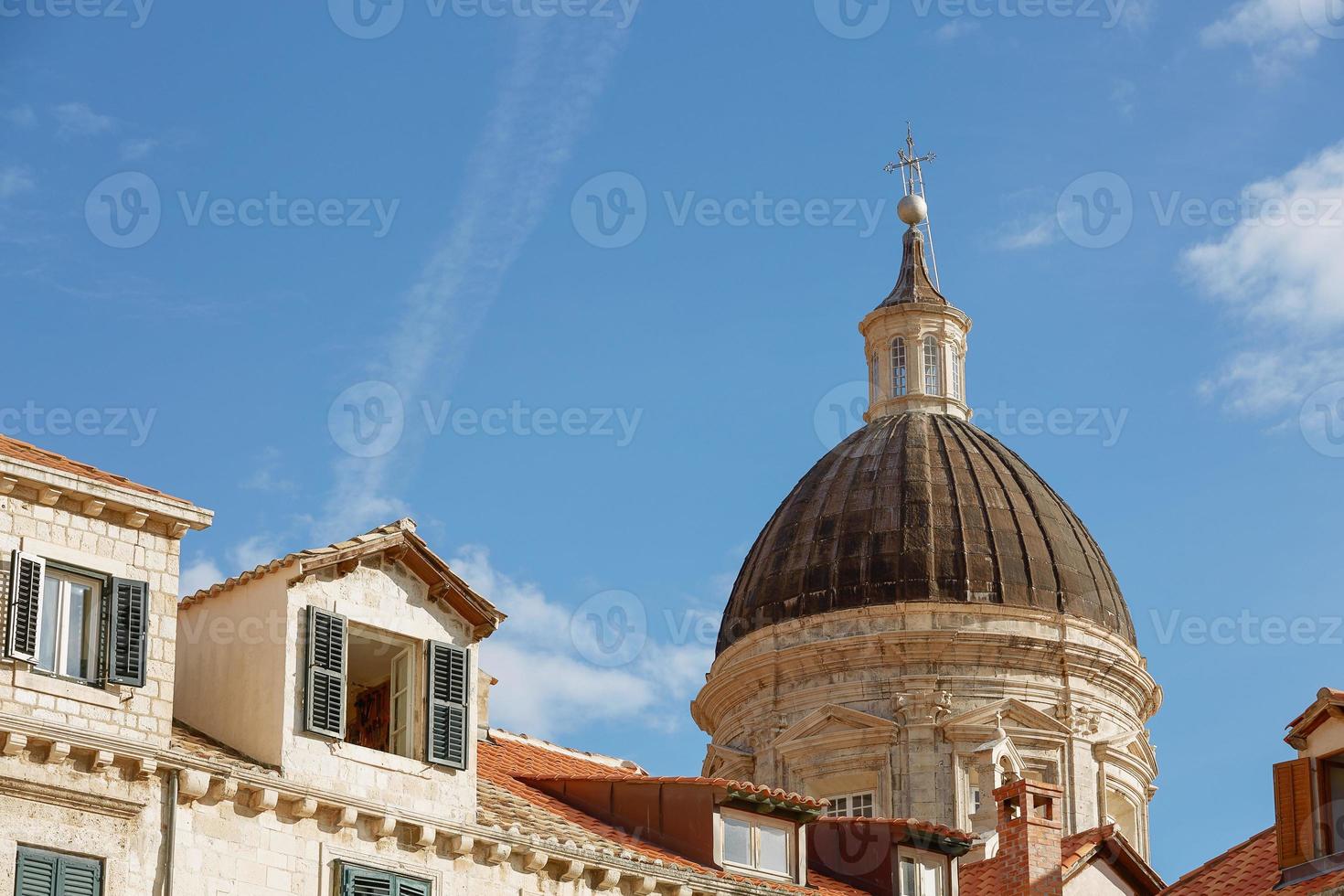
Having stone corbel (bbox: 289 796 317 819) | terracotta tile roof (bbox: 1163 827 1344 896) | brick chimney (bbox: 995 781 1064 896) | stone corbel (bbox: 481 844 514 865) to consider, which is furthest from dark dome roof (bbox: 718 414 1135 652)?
stone corbel (bbox: 289 796 317 819)

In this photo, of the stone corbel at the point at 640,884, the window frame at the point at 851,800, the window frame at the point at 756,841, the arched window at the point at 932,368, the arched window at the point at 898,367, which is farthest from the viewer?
the arched window at the point at 898,367

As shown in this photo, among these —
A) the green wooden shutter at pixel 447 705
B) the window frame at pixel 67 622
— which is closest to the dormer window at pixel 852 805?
the green wooden shutter at pixel 447 705

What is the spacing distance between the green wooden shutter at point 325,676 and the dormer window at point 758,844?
663 centimetres

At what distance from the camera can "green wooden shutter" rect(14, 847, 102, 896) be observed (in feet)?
92.4

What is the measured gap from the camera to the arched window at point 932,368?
73.9 m

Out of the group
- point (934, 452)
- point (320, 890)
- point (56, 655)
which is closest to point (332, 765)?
point (320, 890)

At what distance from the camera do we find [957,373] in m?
74.7

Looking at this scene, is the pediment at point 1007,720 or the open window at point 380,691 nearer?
the open window at point 380,691

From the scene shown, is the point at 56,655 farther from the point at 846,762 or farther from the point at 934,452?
the point at 934,452

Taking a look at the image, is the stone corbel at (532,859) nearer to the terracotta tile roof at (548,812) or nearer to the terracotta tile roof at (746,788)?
the terracotta tile roof at (548,812)

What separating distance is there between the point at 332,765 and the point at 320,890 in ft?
4.71

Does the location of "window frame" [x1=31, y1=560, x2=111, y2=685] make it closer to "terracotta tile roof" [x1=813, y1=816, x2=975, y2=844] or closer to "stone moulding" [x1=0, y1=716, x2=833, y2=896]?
"stone moulding" [x1=0, y1=716, x2=833, y2=896]

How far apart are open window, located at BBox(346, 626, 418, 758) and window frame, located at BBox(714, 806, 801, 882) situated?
4.85 metres

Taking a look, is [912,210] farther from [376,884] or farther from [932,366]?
[376,884]
